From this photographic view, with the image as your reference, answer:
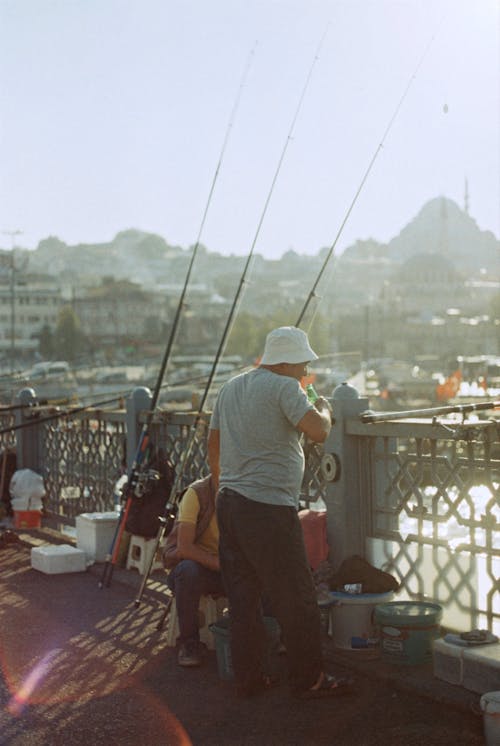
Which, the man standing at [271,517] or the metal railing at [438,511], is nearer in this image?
the man standing at [271,517]

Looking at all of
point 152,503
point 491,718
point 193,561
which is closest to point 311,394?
point 193,561

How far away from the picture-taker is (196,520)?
21.7ft

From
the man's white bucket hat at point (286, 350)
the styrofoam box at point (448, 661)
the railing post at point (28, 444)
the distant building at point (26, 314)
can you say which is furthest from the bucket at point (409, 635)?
the distant building at point (26, 314)

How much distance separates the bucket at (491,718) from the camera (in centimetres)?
470

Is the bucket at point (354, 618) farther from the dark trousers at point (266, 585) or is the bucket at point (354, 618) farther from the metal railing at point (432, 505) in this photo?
the dark trousers at point (266, 585)

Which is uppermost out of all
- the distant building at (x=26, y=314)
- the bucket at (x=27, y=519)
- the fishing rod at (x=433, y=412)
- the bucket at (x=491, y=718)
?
the distant building at (x=26, y=314)

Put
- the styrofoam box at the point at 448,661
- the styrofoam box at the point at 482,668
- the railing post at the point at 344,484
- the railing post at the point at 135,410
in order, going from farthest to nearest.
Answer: the railing post at the point at 135,410, the railing post at the point at 344,484, the styrofoam box at the point at 448,661, the styrofoam box at the point at 482,668

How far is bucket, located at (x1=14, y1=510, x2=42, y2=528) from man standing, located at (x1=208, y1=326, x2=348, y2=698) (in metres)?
6.32

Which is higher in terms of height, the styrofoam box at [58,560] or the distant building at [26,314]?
the distant building at [26,314]

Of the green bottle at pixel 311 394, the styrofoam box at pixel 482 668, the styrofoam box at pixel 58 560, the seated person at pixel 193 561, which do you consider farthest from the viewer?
the styrofoam box at pixel 58 560

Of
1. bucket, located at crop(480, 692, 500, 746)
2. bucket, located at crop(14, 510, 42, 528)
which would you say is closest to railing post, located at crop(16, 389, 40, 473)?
bucket, located at crop(14, 510, 42, 528)

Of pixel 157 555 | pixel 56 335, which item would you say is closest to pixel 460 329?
pixel 56 335

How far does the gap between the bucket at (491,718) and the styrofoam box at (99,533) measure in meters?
5.11

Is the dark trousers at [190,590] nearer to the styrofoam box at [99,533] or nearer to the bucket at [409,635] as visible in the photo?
the bucket at [409,635]
